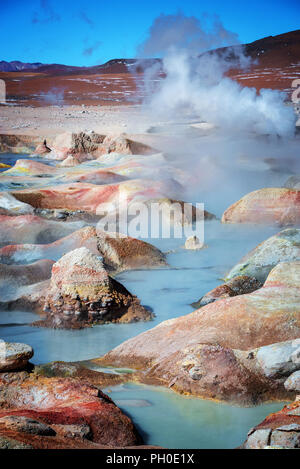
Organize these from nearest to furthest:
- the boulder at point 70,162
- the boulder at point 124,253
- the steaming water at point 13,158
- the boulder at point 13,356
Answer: the boulder at point 13,356, the boulder at point 124,253, the boulder at point 70,162, the steaming water at point 13,158

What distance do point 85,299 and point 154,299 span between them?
2.99ft

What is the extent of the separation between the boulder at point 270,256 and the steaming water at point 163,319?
0.38m

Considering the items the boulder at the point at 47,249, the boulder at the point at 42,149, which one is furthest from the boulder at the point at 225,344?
the boulder at the point at 42,149

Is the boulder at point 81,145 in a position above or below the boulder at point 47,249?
above

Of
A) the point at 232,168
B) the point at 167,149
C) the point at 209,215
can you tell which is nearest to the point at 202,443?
the point at 209,215

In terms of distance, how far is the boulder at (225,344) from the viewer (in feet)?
10.9

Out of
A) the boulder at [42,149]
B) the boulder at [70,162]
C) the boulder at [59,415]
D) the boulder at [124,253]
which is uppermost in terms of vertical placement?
the boulder at [42,149]

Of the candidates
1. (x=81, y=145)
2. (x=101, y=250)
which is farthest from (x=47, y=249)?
(x=81, y=145)

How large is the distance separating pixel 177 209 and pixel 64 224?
65.8 inches

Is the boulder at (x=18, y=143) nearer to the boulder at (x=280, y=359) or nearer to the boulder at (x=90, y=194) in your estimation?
the boulder at (x=90, y=194)

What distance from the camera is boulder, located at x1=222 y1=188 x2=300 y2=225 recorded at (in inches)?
326

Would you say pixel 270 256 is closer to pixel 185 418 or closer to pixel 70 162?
pixel 185 418

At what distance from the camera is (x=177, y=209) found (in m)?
8.69

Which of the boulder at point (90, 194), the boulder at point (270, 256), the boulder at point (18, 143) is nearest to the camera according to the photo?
the boulder at point (270, 256)
